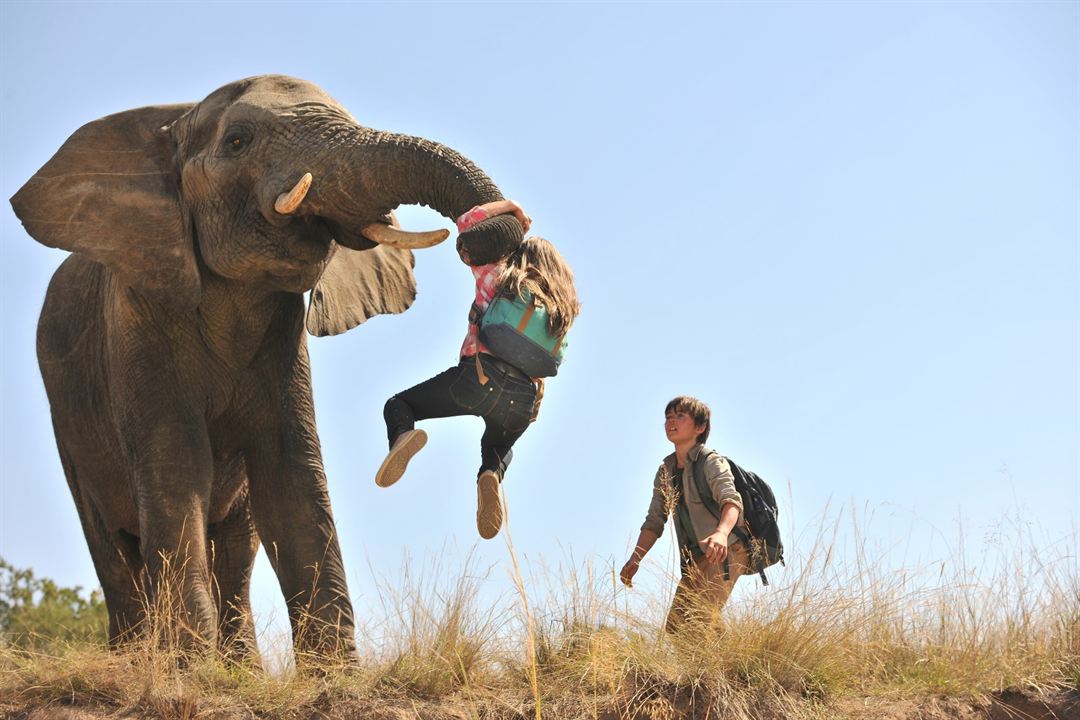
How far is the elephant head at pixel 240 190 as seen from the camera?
882 centimetres

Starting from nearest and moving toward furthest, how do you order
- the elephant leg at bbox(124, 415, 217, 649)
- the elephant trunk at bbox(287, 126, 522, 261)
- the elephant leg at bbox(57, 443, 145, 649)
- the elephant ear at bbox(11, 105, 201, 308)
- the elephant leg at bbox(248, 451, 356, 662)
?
the elephant trunk at bbox(287, 126, 522, 261), the elephant leg at bbox(124, 415, 217, 649), the elephant ear at bbox(11, 105, 201, 308), the elephant leg at bbox(248, 451, 356, 662), the elephant leg at bbox(57, 443, 145, 649)

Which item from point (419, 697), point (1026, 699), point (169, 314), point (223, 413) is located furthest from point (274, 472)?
point (1026, 699)

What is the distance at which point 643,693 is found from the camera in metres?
8.20

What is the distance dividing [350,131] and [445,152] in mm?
744

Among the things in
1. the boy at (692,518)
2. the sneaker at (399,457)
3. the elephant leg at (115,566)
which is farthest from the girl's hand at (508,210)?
the elephant leg at (115,566)

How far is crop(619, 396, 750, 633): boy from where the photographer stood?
8531 mm

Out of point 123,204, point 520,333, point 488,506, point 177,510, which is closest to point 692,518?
point 488,506

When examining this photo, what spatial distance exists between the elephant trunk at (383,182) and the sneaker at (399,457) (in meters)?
1.20

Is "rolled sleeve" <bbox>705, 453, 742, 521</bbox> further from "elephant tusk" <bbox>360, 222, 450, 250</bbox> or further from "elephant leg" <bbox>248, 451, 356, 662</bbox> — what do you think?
"elephant leg" <bbox>248, 451, 356, 662</bbox>

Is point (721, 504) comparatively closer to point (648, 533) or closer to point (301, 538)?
point (648, 533)

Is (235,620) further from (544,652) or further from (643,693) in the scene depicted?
(643,693)

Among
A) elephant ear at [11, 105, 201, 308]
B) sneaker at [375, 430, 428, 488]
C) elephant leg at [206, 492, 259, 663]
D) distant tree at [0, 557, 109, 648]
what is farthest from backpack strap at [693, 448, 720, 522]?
distant tree at [0, 557, 109, 648]

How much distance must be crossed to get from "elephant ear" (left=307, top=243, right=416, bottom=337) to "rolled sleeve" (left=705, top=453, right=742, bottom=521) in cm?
284

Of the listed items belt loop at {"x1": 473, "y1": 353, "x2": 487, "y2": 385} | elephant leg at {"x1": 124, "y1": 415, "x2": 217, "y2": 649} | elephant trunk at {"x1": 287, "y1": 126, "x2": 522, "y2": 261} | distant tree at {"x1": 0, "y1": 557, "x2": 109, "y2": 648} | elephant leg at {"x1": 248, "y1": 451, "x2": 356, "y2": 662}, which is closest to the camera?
belt loop at {"x1": 473, "y1": 353, "x2": 487, "y2": 385}
